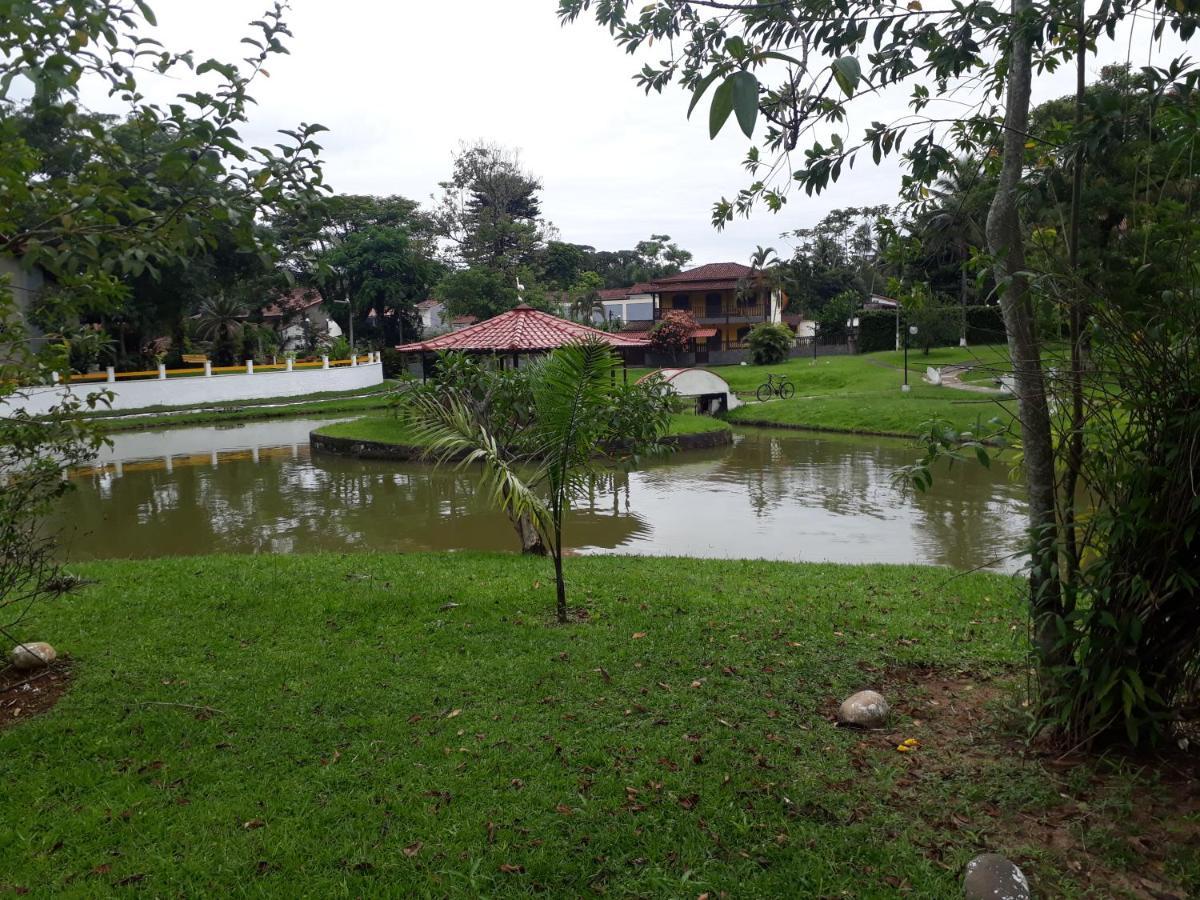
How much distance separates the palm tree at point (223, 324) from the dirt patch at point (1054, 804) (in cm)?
3489

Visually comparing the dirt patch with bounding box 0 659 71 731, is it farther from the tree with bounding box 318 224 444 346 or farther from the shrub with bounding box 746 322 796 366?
the shrub with bounding box 746 322 796 366

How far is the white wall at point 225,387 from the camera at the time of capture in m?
27.3

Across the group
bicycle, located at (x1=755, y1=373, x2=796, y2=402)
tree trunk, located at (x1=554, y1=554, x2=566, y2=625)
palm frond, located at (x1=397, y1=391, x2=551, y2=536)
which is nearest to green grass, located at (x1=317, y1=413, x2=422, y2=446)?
palm frond, located at (x1=397, y1=391, x2=551, y2=536)

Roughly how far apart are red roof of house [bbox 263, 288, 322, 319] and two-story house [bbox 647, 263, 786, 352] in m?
18.3

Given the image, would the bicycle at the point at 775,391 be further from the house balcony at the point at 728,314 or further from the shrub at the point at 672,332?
the house balcony at the point at 728,314

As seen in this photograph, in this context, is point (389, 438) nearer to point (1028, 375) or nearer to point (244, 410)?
point (244, 410)

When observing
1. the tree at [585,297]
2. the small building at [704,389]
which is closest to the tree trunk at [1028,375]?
the small building at [704,389]

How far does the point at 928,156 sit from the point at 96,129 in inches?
135

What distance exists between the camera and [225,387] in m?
30.2

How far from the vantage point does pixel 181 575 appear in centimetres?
686

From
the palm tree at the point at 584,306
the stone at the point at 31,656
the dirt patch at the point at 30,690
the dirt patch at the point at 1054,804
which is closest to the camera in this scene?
the dirt patch at the point at 1054,804

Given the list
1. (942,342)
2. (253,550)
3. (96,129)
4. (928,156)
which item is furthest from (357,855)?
(942,342)

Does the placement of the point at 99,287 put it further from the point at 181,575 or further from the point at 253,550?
the point at 253,550

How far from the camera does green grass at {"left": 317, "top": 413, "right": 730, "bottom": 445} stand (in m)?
20.0
